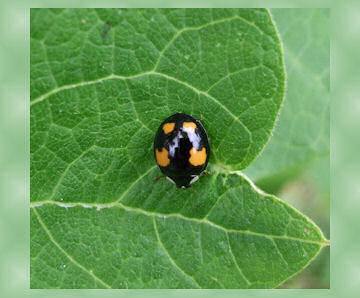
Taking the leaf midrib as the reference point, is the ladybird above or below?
above

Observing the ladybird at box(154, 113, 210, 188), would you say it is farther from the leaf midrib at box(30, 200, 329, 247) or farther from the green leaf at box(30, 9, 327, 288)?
the leaf midrib at box(30, 200, 329, 247)

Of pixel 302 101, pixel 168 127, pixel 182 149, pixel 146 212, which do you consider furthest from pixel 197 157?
pixel 302 101

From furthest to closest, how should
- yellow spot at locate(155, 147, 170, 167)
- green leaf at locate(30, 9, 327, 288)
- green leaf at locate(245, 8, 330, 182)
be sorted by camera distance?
green leaf at locate(245, 8, 330, 182), yellow spot at locate(155, 147, 170, 167), green leaf at locate(30, 9, 327, 288)

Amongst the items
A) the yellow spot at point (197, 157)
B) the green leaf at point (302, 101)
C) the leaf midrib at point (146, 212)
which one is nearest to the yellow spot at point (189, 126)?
the yellow spot at point (197, 157)

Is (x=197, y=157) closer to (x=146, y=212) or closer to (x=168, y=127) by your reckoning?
(x=168, y=127)

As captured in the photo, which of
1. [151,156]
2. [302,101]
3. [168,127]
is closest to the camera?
[168,127]

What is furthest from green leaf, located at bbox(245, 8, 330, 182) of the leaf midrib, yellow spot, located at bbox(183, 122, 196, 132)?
yellow spot, located at bbox(183, 122, 196, 132)

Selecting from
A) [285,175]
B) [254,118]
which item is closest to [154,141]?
[254,118]
